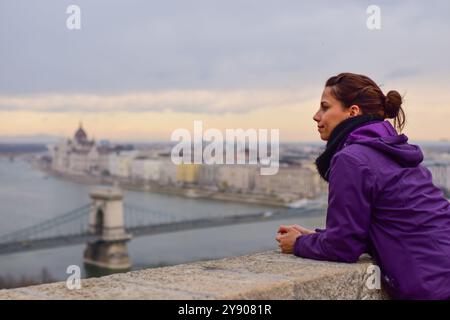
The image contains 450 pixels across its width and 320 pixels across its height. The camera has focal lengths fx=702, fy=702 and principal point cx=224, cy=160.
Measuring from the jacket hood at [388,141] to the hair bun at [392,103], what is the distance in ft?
0.10

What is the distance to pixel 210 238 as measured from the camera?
1529 cm

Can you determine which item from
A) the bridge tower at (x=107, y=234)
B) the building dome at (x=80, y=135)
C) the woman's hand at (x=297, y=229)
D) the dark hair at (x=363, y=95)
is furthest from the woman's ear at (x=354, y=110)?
the building dome at (x=80, y=135)

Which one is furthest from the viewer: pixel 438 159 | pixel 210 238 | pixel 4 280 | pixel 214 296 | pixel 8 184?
pixel 8 184

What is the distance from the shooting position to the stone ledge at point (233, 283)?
21.3 inches

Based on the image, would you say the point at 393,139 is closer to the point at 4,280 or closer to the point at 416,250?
the point at 416,250

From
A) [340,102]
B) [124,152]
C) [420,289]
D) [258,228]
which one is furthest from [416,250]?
[124,152]

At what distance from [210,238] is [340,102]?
48.2ft

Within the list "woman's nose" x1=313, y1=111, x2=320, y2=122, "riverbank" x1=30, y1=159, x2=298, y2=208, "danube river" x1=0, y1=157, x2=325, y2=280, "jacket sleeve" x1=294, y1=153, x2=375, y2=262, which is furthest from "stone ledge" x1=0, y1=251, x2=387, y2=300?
"riverbank" x1=30, y1=159, x2=298, y2=208

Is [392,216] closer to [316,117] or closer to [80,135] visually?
[316,117]

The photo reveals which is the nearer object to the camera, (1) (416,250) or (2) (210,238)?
(1) (416,250)

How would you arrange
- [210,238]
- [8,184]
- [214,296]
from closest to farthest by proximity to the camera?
[214,296] < [210,238] < [8,184]

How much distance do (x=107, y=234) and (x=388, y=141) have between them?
14142mm

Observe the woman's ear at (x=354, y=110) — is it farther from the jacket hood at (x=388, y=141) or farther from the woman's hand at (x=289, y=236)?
the woman's hand at (x=289, y=236)

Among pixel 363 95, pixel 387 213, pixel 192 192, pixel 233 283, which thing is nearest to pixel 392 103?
pixel 363 95
